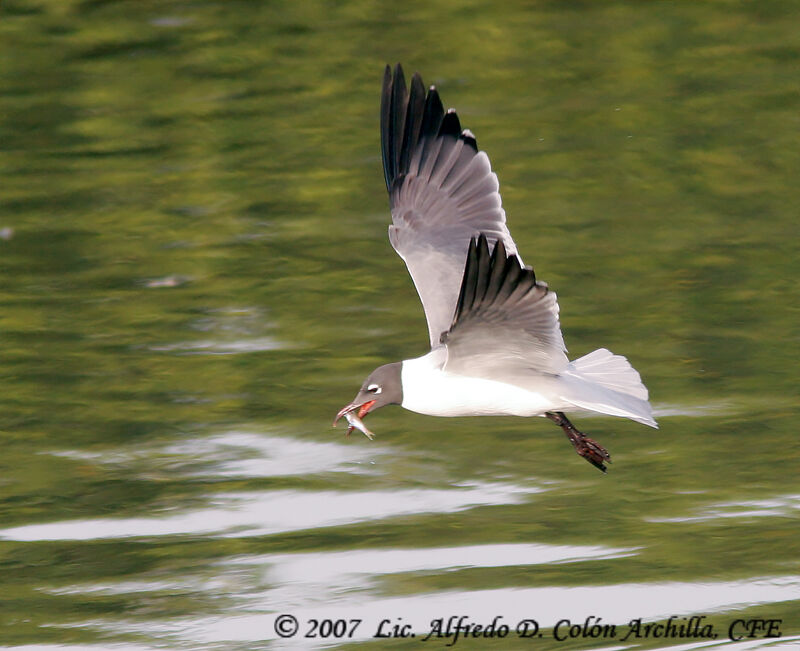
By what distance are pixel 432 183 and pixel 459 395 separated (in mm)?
1228

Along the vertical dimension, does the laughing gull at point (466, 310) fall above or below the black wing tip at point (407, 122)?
below

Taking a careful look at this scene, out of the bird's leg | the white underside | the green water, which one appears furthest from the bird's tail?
the green water

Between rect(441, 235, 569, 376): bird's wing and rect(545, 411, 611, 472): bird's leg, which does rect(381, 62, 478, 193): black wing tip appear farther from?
rect(545, 411, 611, 472): bird's leg

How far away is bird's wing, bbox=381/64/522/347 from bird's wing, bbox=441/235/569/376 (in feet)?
2.37

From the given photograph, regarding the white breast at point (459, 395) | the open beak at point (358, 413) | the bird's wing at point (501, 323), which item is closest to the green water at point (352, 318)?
the open beak at point (358, 413)

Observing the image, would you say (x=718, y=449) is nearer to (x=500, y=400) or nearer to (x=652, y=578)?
(x=652, y=578)

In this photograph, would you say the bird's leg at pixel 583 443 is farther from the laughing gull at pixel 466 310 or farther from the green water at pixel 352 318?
the green water at pixel 352 318

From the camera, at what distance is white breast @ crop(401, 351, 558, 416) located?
717 cm

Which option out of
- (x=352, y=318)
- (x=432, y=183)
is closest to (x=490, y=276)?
(x=432, y=183)

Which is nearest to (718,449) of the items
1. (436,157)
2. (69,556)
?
(436,157)

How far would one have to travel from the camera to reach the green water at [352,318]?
861cm

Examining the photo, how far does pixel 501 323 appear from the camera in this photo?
267 inches

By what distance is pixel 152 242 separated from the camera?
13312 mm

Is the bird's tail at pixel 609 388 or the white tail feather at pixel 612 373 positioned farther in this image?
the white tail feather at pixel 612 373
